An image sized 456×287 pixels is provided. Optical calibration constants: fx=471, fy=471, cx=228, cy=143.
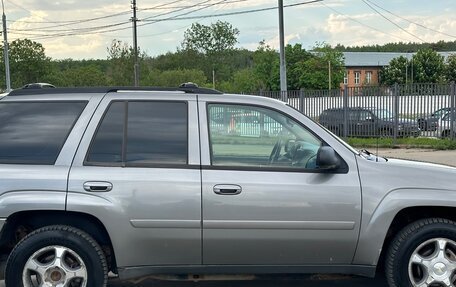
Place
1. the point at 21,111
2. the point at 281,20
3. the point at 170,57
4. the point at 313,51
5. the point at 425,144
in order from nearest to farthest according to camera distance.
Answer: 1. the point at 21,111
2. the point at 425,144
3. the point at 281,20
4. the point at 313,51
5. the point at 170,57

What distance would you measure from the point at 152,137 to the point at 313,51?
6243 cm

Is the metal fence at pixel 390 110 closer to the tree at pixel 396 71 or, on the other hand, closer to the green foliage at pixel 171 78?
the green foliage at pixel 171 78

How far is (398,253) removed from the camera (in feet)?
12.3

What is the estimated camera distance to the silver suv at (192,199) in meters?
3.59

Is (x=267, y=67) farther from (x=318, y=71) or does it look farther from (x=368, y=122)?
(x=368, y=122)

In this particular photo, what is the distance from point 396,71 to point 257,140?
7898 centimetres

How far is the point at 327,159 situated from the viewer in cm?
359

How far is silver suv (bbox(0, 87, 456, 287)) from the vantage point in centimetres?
359

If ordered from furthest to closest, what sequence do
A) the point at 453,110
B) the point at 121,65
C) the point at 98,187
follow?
the point at 121,65
the point at 453,110
the point at 98,187

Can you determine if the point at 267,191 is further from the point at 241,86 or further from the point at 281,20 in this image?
the point at 241,86

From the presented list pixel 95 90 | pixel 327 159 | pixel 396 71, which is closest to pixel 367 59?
pixel 396 71

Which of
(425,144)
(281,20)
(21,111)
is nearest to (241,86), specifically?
(281,20)

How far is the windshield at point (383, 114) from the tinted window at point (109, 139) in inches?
598

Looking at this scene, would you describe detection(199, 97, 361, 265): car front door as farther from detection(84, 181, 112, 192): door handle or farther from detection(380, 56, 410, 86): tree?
detection(380, 56, 410, 86): tree
